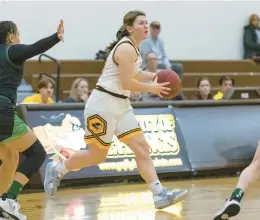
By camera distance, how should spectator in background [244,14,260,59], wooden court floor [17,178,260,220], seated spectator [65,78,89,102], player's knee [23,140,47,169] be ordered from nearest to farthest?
player's knee [23,140,47,169]
wooden court floor [17,178,260,220]
seated spectator [65,78,89,102]
spectator in background [244,14,260,59]

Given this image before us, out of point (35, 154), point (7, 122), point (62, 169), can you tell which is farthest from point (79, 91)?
point (7, 122)

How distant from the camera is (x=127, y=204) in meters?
7.36

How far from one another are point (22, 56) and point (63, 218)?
156 cm

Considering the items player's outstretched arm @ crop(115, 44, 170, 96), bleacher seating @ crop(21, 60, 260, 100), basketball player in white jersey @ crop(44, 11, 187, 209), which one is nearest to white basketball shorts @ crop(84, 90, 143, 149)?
basketball player in white jersey @ crop(44, 11, 187, 209)

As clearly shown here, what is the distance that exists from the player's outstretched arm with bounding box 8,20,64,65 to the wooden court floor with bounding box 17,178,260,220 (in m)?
1.55

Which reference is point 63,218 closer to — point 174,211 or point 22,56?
point 174,211

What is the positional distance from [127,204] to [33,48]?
7.26 feet

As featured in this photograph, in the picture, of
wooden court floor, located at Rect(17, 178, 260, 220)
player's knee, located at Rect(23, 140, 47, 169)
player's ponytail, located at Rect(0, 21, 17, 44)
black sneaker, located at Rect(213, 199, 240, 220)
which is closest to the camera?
black sneaker, located at Rect(213, 199, 240, 220)

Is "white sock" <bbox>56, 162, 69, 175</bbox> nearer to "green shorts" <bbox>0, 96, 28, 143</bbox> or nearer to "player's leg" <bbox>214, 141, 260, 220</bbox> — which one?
"green shorts" <bbox>0, 96, 28, 143</bbox>

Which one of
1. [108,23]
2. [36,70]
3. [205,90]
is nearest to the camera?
[205,90]

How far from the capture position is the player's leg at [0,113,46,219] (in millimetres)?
6090

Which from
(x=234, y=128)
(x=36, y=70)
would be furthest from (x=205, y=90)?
(x=36, y=70)

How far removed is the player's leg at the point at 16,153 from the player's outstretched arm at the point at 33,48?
524 millimetres

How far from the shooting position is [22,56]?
5.93 m
